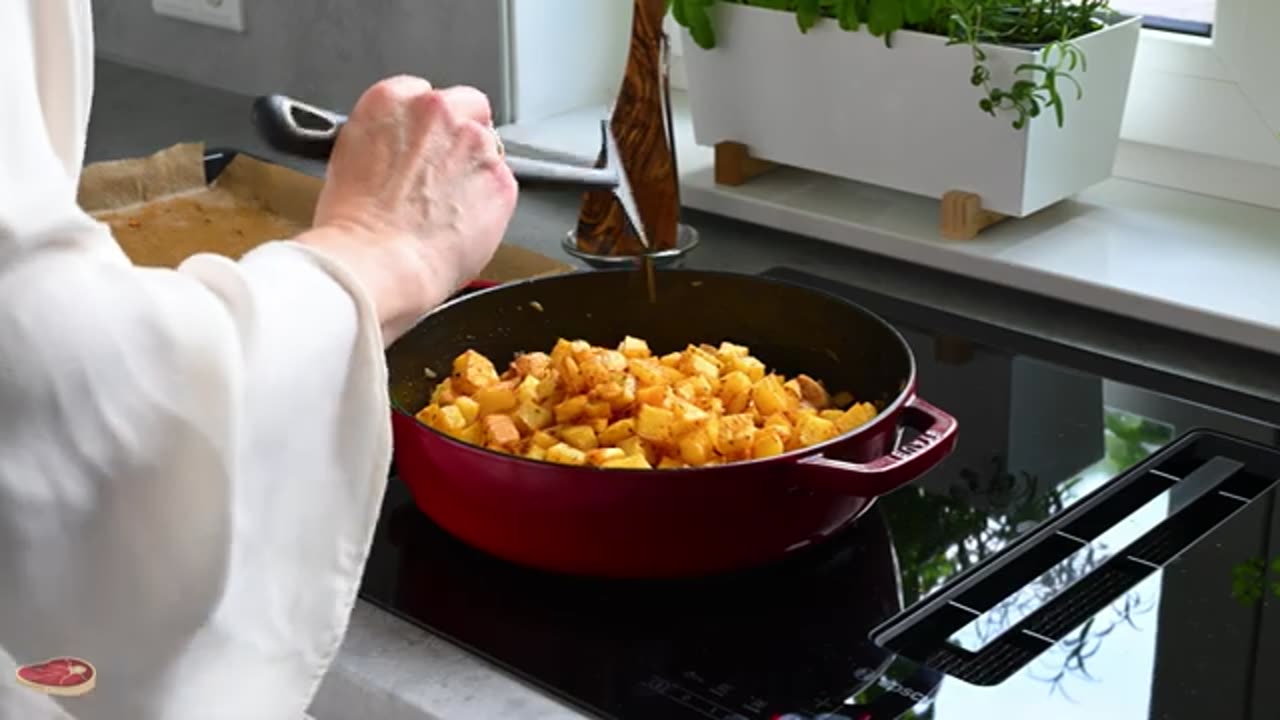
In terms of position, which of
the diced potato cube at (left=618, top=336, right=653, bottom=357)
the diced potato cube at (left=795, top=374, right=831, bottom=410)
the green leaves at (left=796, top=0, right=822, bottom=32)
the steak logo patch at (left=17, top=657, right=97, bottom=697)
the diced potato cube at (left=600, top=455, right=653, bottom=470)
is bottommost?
the diced potato cube at (left=795, top=374, right=831, bottom=410)

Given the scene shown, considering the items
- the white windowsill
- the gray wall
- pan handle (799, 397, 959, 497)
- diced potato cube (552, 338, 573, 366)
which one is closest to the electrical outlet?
the gray wall

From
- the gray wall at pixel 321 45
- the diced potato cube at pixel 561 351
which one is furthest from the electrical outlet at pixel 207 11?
the diced potato cube at pixel 561 351

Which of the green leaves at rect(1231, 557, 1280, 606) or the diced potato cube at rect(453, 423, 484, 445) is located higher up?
the diced potato cube at rect(453, 423, 484, 445)

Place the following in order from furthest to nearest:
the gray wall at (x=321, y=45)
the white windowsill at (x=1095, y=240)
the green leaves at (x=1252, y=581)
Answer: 1. the gray wall at (x=321, y=45)
2. the white windowsill at (x=1095, y=240)
3. the green leaves at (x=1252, y=581)

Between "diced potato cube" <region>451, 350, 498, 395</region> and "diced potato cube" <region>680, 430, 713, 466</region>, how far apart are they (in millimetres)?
158

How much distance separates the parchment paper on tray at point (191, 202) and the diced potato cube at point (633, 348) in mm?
458

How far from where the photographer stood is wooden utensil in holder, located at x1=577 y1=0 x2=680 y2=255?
136cm

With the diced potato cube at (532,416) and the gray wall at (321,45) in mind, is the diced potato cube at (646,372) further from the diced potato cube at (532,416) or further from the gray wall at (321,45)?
the gray wall at (321,45)

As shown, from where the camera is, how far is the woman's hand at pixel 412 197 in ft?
2.32

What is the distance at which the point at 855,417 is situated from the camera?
3.38 feet

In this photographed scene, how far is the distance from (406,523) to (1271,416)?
1.86 ft

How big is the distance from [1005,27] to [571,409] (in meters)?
0.55

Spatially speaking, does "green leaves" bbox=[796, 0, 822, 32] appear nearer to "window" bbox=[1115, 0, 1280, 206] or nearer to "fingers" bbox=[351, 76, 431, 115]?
"window" bbox=[1115, 0, 1280, 206]

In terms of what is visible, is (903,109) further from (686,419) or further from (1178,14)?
(686,419)
